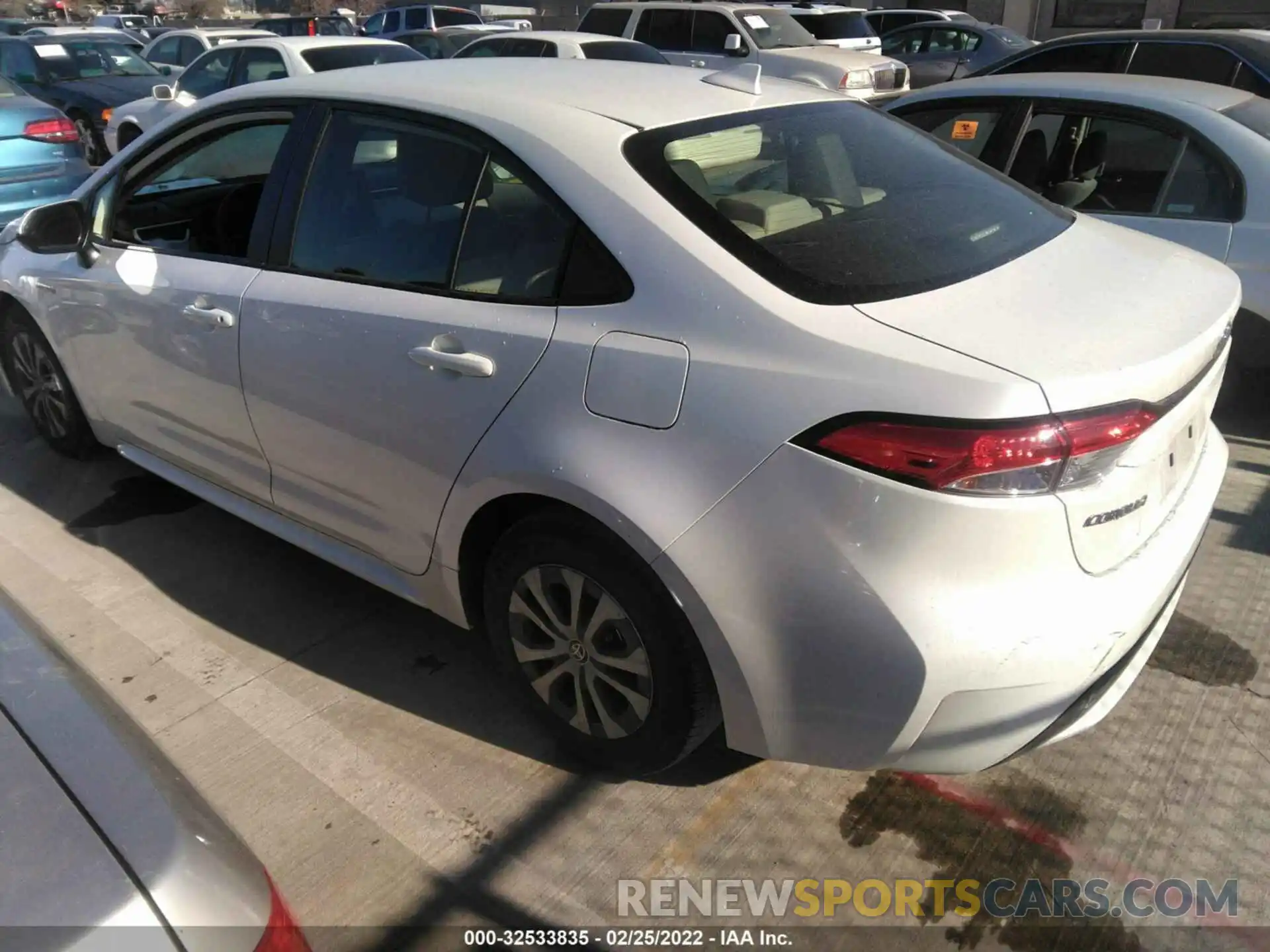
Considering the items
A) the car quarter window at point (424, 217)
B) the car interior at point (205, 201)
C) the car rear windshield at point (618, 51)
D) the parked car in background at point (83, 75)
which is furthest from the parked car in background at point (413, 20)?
the car quarter window at point (424, 217)

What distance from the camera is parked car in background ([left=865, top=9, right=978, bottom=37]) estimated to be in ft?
67.1

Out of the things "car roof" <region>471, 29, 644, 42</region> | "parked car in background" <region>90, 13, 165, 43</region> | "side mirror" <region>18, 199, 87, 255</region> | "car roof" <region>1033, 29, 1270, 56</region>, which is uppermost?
"car roof" <region>1033, 29, 1270, 56</region>

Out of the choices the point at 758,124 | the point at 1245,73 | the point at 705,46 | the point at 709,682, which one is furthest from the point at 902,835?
the point at 705,46

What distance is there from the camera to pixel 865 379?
1.94 metres

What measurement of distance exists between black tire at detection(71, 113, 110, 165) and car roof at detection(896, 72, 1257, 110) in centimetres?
1050

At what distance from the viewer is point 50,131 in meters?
7.38

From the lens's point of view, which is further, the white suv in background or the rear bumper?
the white suv in background

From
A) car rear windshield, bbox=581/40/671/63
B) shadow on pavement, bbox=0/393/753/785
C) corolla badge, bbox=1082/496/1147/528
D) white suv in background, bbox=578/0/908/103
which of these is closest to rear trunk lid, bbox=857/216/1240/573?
corolla badge, bbox=1082/496/1147/528

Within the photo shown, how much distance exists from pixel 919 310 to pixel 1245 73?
254 inches

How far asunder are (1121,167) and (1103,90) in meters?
0.35

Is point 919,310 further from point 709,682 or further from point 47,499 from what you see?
point 47,499

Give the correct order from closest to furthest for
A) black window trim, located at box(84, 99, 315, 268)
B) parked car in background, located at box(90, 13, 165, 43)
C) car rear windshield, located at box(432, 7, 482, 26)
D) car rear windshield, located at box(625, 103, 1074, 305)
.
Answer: car rear windshield, located at box(625, 103, 1074, 305) → black window trim, located at box(84, 99, 315, 268) → car rear windshield, located at box(432, 7, 482, 26) → parked car in background, located at box(90, 13, 165, 43)

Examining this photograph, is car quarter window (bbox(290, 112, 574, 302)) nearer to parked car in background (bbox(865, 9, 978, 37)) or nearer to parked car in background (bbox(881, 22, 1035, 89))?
parked car in background (bbox(881, 22, 1035, 89))

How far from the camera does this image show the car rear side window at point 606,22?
14.0 metres
